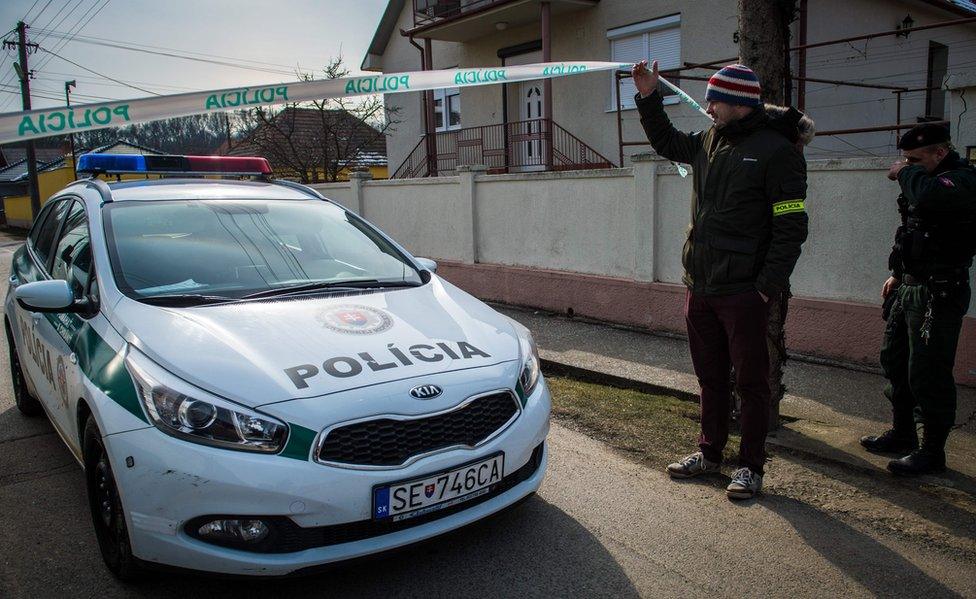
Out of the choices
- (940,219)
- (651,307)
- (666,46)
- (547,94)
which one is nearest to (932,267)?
(940,219)

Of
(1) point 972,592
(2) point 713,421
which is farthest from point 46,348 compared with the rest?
(1) point 972,592

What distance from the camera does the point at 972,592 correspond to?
2.82 meters

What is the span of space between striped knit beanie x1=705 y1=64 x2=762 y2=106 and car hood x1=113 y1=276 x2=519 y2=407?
1463 millimetres

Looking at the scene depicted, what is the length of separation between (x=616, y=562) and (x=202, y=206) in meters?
2.79

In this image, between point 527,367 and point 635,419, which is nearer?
point 527,367

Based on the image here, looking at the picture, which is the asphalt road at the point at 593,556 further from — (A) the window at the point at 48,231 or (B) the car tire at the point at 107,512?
(A) the window at the point at 48,231

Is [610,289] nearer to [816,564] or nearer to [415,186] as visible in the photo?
[415,186]

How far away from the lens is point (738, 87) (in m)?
3.36

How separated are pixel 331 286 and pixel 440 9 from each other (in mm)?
14812

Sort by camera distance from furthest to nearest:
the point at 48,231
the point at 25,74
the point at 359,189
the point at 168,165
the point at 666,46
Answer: the point at 25,74 → the point at 666,46 → the point at 359,189 → the point at 168,165 → the point at 48,231

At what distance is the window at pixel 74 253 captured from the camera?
357 centimetres

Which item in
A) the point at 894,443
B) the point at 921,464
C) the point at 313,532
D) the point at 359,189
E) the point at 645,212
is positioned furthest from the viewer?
the point at 359,189

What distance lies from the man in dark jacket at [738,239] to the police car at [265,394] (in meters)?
0.97

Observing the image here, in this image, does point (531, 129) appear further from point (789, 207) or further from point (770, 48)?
point (789, 207)
